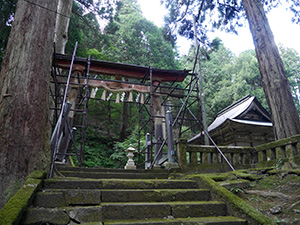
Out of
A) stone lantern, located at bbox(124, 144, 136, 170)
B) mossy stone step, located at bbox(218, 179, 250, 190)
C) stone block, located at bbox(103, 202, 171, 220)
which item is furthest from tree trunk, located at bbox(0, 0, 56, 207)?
stone lantern, located at bbox(124, 144, 136, 170)

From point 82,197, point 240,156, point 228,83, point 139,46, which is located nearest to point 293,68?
point 228,83

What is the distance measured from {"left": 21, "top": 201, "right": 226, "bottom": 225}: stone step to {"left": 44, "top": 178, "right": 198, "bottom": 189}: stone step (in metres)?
0.61

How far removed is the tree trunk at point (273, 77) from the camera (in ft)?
17.3

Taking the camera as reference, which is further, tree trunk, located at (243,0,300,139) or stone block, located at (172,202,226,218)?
tree trunk, located at (243,0,300,139)

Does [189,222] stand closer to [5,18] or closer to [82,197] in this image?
[82,197]

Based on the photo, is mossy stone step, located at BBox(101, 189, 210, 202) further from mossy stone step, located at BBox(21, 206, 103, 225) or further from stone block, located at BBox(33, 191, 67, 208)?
stone block, located at BBox(33, 191, 67, 208)

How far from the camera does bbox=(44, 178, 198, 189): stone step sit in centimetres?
319

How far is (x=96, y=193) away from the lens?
298 cm

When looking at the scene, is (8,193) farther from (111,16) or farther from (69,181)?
(111,16)

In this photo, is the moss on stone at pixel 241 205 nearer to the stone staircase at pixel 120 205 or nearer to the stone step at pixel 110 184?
the stone staircase at pixel 120 205

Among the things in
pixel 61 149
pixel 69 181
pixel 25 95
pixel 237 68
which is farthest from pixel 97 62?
pixel 237 68

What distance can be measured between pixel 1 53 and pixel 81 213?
24.4 ft

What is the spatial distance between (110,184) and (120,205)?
0.67m

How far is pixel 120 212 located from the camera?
8.98 feet
